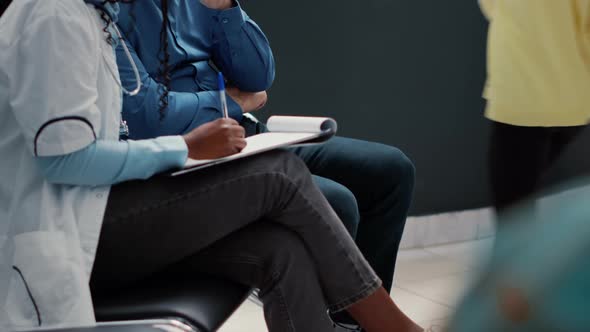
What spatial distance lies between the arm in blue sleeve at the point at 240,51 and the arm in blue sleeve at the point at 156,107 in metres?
0.17

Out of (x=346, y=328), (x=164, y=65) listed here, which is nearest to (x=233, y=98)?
(x=164, y=65)

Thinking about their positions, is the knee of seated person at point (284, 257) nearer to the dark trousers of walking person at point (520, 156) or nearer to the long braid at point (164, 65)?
the long braid at point (164, 65)

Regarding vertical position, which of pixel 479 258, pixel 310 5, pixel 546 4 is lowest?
pixel 310 5

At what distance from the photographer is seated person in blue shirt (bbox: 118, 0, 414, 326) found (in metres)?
1.59

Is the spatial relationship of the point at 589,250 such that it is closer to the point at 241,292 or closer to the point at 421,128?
the point at 241,292

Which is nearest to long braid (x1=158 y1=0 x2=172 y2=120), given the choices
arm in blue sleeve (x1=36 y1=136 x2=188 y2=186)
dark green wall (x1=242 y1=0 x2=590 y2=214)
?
arm in blue sleeve (x1=36 y1=136 x2=188 y2=186)

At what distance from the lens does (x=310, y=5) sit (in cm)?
273

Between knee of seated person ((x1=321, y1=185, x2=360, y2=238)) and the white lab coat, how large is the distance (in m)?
0.57

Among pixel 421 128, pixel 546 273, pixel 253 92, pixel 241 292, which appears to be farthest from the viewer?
pixel 421 128

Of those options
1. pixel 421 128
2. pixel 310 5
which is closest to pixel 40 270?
pixel 310 5

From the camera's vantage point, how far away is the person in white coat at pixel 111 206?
3.76 ft

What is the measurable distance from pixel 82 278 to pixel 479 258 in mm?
949

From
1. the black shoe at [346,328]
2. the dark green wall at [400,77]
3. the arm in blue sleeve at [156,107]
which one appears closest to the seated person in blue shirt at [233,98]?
the arm in blue sleeve at [156,107]

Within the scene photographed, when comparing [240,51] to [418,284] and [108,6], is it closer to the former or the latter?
[108,6]
